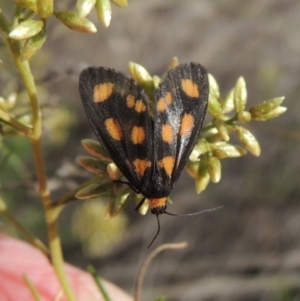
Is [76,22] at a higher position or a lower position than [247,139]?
higher

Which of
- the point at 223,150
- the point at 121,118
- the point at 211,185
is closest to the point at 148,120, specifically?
the point at 121,118

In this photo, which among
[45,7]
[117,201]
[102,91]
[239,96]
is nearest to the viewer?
[45,7]

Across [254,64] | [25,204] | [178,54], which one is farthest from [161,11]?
[25,204]

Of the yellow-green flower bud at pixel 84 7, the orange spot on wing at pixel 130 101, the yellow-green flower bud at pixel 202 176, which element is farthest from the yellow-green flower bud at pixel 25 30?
the yellow-green flower bud at pixel 202 176

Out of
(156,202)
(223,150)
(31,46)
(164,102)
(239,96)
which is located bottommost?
(156,202)

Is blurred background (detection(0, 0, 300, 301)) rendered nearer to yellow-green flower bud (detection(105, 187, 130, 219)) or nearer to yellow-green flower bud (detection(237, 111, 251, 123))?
yellow-green flower bud (detection(105, 187, 130, 219))

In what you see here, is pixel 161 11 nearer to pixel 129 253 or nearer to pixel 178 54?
pixel 178 54

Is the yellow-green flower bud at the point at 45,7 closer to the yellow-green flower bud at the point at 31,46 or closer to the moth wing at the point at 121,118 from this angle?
the yellow-green flower bud at the point at 31,46

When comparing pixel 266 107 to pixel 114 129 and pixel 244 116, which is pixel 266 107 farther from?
pixel 114 129

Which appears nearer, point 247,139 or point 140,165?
point 140,165
